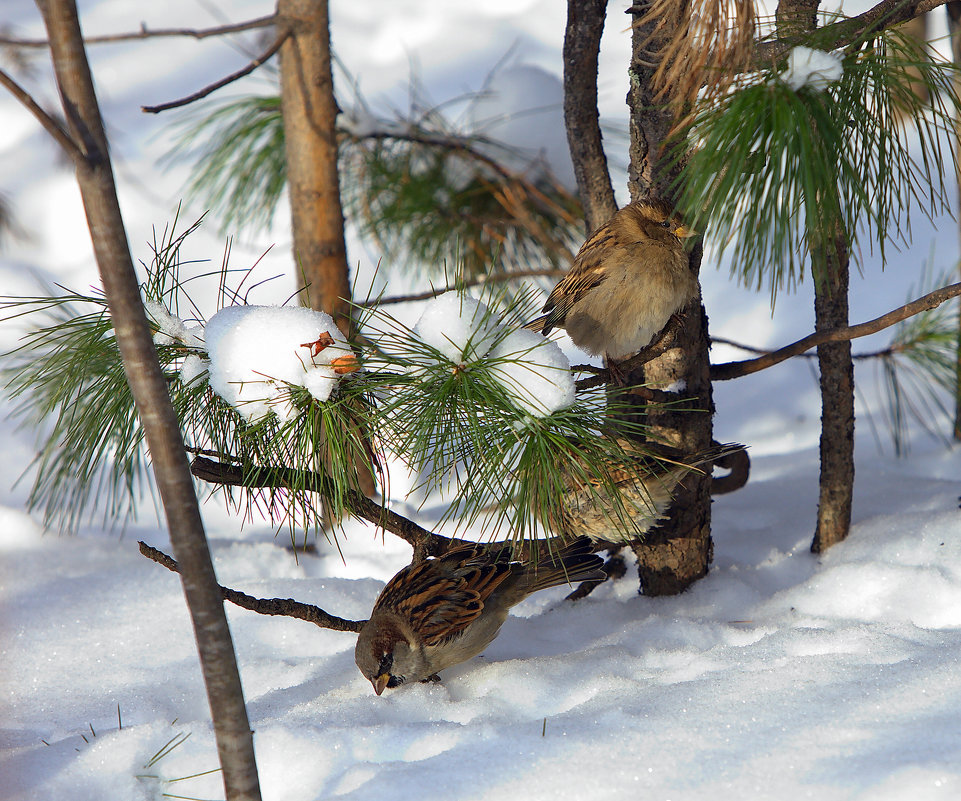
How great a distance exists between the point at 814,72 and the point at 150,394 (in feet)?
2.99

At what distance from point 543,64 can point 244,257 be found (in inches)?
68.8

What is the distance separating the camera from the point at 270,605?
146cm

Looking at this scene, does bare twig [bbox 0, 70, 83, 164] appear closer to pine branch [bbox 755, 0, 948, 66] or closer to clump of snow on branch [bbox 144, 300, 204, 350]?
clump of snow on branch [bbox 144, 300, 204, 350]

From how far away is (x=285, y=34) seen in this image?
2309 mm

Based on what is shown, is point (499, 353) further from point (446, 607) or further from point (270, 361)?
point (446, 607)

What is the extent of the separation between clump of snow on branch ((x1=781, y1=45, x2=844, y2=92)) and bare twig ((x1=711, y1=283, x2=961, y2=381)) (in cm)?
39

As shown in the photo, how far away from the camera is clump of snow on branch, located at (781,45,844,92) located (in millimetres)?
1121

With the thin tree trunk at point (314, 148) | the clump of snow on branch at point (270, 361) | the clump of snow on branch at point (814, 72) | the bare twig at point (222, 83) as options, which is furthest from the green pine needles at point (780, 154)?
the thin tree trunk at point (314, 148)

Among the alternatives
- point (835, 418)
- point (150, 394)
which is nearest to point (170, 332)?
point (150, 394)

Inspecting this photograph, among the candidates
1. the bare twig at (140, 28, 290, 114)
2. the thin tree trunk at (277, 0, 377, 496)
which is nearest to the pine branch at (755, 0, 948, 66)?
the bare twig at (140, 28, 290, 114)

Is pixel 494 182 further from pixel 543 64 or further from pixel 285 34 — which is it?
pixel 543 64

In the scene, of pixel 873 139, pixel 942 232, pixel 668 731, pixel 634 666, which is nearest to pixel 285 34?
pixel 873 139

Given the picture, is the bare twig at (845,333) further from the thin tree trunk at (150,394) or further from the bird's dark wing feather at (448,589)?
the thin tree trunk at (150,394)

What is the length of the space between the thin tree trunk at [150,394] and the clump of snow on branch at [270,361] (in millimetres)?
274
